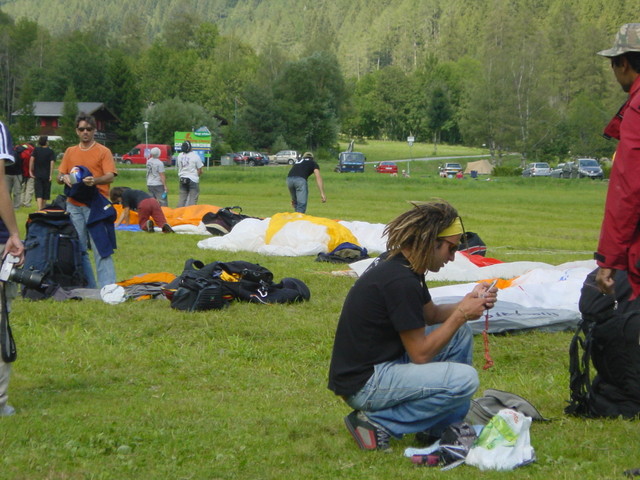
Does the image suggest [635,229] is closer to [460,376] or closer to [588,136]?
[460,376]

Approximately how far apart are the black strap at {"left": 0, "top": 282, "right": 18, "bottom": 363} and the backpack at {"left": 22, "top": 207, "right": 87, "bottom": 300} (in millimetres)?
3804

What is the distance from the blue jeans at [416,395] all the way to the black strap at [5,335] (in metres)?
2.05

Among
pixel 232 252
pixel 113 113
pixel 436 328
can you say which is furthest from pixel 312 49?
pixel 436 328

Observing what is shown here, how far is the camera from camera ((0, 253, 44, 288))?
4.95m

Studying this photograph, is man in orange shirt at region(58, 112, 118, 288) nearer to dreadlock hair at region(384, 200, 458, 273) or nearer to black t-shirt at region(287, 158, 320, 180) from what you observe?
dreadlock hair at region(384, 200, 458, 273)

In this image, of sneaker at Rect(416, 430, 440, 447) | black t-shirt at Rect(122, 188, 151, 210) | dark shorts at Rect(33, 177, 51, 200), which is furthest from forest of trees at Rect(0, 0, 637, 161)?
sneaker at Rect(416, 430, 440, 447)

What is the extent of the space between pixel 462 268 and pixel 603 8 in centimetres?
17200

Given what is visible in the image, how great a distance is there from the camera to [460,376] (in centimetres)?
442

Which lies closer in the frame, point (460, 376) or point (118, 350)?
point (460, 376)

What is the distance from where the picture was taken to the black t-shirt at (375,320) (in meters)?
4.36

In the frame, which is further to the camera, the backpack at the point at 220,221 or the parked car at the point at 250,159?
the parked car at the point at 250,159

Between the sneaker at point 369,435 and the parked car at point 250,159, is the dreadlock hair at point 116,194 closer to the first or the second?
the sneaker at point 369,435

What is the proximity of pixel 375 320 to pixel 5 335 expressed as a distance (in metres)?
2.24

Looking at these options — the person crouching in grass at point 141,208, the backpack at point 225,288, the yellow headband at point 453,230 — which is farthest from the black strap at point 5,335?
the person crouching in grass at point 141,208
